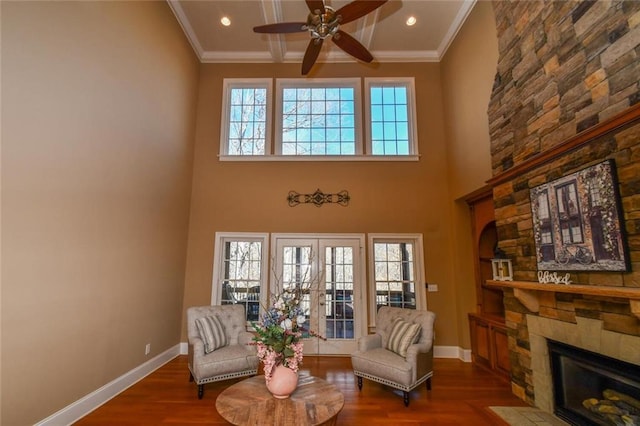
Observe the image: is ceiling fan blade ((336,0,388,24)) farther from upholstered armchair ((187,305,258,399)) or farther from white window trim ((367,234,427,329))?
upholstered armchair ((187,305,258,399))

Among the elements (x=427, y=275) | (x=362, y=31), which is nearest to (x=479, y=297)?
(x=427, y=275)

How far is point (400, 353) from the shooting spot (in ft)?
12.4

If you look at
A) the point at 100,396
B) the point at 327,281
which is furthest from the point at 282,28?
the point at 100,396

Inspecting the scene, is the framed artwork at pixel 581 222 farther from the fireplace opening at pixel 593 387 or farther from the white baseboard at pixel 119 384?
the white baseboard at pixel 119 384

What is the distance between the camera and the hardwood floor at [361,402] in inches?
120

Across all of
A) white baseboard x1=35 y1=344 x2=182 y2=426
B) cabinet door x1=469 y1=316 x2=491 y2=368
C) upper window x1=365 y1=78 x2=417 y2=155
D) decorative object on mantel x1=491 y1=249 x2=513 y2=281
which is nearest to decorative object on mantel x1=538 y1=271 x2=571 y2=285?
decorative object on mantel x1=491 y1=249 x2=513 y2=281

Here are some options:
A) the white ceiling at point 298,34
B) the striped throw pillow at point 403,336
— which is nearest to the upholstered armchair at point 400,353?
the striped throw pillow at point 403,336

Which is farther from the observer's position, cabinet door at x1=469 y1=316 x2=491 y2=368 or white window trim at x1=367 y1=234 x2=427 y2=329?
white window trim at x1=367 y1=234 x2=427 y2=329

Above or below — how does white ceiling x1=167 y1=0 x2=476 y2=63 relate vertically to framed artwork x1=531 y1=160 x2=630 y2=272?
above

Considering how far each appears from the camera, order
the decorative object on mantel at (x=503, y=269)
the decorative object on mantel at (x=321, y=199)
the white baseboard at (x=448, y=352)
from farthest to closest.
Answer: the decorative object on mantel at (x=321, y=199) < the white baseboard at (x=448, y=352) < the decorative object on mantel at (x=503, y=269)

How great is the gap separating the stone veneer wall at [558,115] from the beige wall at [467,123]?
34cm

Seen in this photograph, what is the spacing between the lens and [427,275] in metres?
5.46

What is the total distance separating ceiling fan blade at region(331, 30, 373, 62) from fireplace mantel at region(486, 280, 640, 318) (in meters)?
3.36

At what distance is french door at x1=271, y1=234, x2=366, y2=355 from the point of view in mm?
5367
